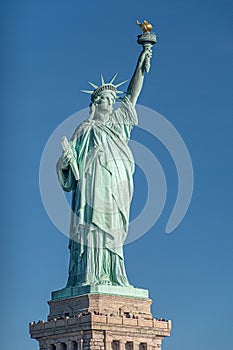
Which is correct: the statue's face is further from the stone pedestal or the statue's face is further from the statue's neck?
the stone pedestal

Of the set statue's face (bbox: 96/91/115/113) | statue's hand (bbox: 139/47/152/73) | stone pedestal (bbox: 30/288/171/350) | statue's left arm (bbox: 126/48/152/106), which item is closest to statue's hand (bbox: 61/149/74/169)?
statue's face (bbox: 96/91/115/113)

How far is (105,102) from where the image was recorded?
77750 mm

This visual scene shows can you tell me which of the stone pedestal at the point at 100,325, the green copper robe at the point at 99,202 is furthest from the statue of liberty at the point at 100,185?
the stone pedestal at the point at 100,325

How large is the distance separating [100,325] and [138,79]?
1370 cm

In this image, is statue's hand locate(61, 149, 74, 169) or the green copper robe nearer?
the green copper robe

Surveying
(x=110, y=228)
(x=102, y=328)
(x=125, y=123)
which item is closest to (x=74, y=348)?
(x=102, y=328)

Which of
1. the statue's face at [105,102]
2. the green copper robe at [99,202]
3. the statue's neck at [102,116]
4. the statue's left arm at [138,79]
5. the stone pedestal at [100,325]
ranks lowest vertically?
the stone pedestal at [100,325]

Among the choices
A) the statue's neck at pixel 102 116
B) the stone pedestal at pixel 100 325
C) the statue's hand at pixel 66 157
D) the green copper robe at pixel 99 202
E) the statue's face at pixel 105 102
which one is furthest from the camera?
the statue's neck at pixel 102 116

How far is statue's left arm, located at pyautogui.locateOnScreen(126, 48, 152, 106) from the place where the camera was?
78.1m

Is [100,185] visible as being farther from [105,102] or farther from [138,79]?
[138,79]

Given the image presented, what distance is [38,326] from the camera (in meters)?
75.7

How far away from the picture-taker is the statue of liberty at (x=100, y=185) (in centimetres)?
7556

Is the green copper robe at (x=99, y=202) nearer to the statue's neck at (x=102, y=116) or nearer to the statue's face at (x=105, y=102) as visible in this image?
the statue's neck at (x=102, y=116)

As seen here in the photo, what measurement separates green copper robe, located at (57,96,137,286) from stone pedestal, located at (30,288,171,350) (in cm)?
123
